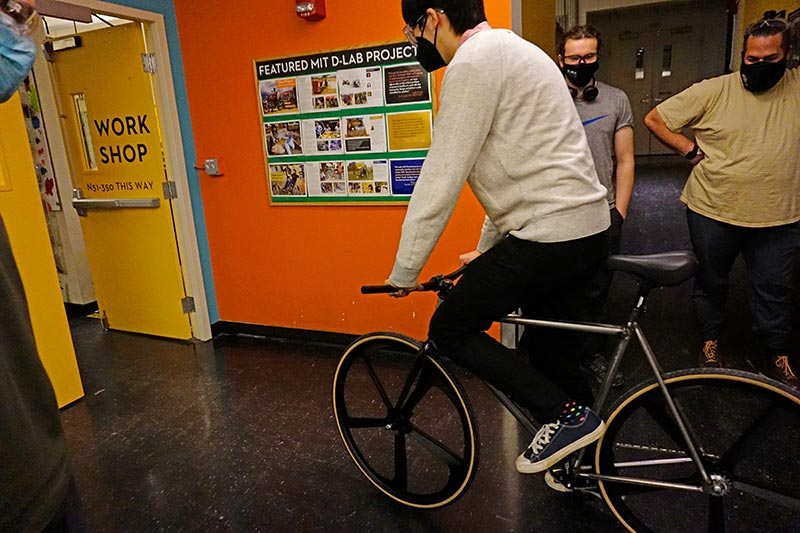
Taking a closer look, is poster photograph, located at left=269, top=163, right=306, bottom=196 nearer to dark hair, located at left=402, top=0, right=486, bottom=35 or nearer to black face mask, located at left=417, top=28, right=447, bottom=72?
black face mask, located at left=417, top=28, right=447, bottom=72

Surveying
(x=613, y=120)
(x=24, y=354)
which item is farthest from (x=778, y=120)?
(x=24, y=354)

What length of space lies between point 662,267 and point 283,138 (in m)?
2.42

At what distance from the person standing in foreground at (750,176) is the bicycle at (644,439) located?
1.62 feet

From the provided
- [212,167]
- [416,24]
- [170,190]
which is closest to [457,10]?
[416,24]

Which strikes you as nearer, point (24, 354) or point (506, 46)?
point (24, 354)

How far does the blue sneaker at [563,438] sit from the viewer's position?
A: 1489mm

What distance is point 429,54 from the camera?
5.08 ft

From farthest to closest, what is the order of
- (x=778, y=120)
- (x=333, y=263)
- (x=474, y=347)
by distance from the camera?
(x=333, y=263)
(x=778, y=120)
(x=474, y=347)

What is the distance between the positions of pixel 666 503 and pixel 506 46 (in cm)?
156

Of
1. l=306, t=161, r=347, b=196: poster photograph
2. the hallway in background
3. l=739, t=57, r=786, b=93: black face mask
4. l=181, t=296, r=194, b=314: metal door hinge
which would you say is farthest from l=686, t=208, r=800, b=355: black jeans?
l=181, t=296, r=194, b=314: metal door hinge

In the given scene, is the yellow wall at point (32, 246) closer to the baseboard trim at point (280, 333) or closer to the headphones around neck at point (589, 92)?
the baseboard trim at point (280, 333)

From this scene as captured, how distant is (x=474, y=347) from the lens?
155 cm

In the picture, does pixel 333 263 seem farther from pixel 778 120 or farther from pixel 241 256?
pixel 778 120

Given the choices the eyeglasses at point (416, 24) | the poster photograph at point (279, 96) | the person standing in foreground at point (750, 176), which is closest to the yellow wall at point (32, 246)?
the poster photograph at point (279, 96)
